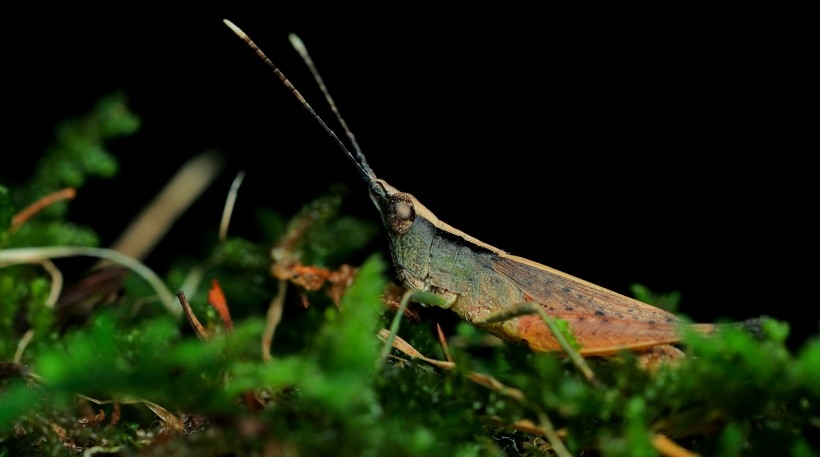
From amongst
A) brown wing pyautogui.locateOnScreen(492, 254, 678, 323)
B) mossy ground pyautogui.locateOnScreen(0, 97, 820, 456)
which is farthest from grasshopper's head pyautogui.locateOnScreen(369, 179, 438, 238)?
mossy ground pyautogui.locateOnScreen(0, 97, 820, 456)

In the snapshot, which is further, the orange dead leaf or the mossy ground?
the orange dead leaf

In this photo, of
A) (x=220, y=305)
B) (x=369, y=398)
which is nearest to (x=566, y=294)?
(x=220, y=305)

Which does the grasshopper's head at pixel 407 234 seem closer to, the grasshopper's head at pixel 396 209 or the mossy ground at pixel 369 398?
the grasshopper's head at pixel 396 209

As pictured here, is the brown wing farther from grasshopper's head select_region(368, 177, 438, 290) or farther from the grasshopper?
grasshopper's head select_region(368, 177, 438, 290)

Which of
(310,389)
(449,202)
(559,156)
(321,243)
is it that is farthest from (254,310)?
(559,156)

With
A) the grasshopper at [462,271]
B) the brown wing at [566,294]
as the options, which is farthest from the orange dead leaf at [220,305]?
the brown wing at [566,294]

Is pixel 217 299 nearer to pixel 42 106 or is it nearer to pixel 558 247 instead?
pixel 558 247

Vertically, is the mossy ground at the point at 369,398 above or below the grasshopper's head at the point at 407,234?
below

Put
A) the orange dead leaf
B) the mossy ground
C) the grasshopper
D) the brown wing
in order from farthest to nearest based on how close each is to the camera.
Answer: the grasshopper → the brown wing → the orange dead leaf → the mossy ground
